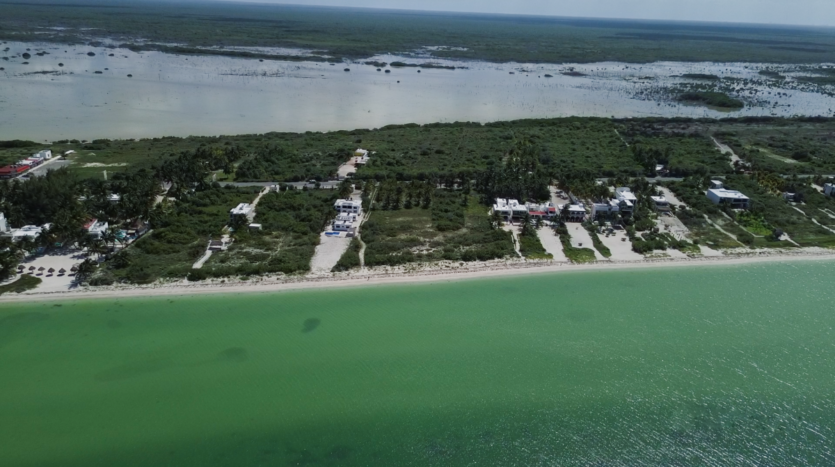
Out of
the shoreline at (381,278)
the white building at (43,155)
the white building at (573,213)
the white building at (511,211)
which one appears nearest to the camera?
the shoreline at (381,278)

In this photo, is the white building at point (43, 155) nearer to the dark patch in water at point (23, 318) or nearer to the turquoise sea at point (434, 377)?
the turquoise sea at point (434, 377)

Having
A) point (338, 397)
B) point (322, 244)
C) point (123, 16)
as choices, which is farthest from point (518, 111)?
point (123, 16)

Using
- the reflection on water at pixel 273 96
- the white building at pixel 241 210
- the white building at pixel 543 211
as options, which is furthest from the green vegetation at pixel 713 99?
the white building at pixel 241 210

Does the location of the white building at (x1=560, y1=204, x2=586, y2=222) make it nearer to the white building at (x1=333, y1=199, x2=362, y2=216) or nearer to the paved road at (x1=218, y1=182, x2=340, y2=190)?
the white building at (x1=333, y1=199, x2=362, y2=216)

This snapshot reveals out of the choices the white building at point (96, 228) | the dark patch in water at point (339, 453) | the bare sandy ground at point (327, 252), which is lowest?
the dark patch in water at point (339, 453)

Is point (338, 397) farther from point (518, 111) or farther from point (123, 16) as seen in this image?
point (123, 16)

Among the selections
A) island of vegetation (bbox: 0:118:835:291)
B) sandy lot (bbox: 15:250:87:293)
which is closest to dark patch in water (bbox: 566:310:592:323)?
island of vegetation (bbox: 0:118:835:291)

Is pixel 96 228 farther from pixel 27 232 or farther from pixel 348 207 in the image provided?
pixel 348 207
